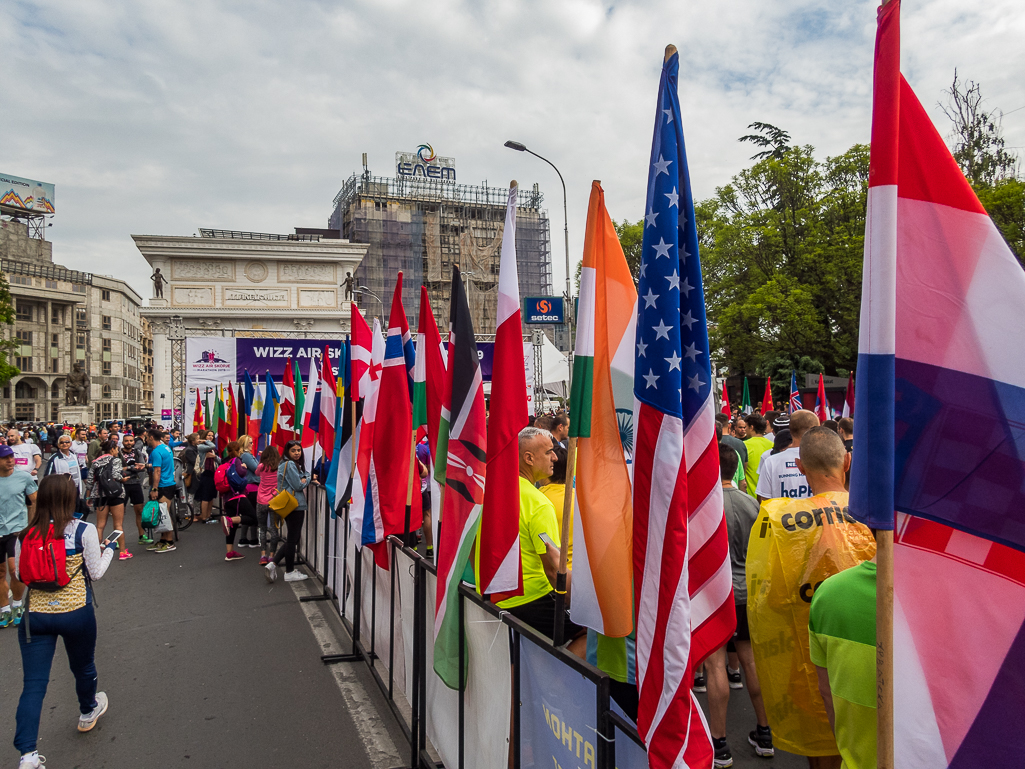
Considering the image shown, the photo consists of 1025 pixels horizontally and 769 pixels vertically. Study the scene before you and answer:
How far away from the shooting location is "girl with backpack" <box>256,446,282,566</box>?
9438mm

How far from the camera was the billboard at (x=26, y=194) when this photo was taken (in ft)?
260

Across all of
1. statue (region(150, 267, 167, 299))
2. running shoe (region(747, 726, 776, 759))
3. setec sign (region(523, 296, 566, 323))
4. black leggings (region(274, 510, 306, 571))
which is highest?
statue (region(150, 267, 167, 299))

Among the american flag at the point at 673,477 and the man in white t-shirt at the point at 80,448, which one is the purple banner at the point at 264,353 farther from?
the american flag at the point at 673,477

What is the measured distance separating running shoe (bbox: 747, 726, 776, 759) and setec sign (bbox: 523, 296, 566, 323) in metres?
19.6

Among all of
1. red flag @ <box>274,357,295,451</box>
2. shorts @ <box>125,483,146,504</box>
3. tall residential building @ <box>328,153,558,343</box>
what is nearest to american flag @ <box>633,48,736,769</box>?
red flag @ <box>274,357,295,451</box>

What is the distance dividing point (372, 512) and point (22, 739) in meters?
2.51

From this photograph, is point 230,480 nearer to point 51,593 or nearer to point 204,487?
point 204,487

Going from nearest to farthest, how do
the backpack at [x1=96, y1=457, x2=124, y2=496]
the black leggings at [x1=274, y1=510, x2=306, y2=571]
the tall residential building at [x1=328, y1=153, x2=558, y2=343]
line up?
the black leggings at [x1=274, y1=510, x2=306, y2=571], the backpack at [x1=96, y1=457, x2=124, y2=496], the tall residential building at [x1=328, y1=153, x2=558, y2=343]

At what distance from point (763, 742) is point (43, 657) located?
4.57m

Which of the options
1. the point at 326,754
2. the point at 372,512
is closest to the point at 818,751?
the point at 326,754

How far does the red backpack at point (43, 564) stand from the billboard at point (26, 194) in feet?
313

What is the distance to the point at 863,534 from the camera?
3.28 m

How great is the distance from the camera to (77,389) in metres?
70.0

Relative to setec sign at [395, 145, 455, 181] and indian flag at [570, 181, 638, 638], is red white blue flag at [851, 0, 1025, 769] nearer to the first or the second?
indian flag at [570, 181, 638, 638]
